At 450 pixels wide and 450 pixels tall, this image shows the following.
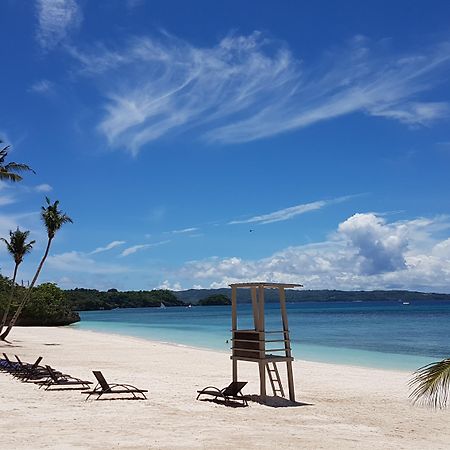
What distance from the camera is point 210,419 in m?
10.7

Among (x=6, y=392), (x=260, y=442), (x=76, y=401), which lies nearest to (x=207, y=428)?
(x=260, y=442)

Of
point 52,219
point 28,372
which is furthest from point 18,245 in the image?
point 28,372

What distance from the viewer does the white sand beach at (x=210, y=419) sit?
8.85 m

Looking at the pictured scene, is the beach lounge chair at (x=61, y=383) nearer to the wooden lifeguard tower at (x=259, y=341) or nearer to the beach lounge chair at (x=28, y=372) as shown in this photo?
the beach lounge chair at (x=28, y=372)

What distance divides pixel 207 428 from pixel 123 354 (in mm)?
18291

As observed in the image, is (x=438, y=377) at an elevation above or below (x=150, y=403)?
above

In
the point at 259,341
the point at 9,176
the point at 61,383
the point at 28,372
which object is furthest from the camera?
the point at 9,176

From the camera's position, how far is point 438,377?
6.33 meters

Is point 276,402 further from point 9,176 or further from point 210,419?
point 9,176

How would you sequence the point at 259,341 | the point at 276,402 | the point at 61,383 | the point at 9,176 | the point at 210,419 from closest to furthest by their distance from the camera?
the point at 210,419
the point at 259,341
the point at 276,402
the point at 61,383
the point at 9,176

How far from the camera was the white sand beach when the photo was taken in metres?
8.85

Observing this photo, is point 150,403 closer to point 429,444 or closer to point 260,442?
point 260,442

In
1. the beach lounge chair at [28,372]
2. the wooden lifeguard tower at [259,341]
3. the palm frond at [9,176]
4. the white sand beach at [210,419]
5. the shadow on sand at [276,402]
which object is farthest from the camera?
the palm frond at [9,176]

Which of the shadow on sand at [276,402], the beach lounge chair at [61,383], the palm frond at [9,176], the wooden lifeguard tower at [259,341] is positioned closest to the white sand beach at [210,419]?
the shadow on sand at [276,402]
